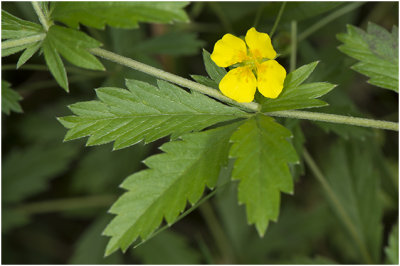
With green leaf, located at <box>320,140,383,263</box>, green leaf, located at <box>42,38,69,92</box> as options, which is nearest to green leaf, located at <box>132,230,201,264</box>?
green leaf, located at <box>320,140,383,263</box>

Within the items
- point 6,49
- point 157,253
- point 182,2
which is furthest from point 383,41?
point 157,253

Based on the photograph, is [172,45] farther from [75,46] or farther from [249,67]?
[75,46]

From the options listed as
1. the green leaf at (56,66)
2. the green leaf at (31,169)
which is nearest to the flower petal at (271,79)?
the green leaf at (56,66)

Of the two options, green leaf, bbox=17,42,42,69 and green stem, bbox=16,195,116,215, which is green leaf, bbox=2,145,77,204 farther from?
green leaf, bbox=17,42,42,69

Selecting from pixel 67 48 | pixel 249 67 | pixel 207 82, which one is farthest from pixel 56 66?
pixel 249 67

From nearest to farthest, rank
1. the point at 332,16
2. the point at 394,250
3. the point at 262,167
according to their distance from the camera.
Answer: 1. the point at 262,167
2. the point at 394,250
3. the point at 332,16
